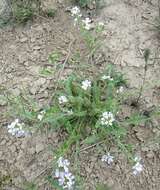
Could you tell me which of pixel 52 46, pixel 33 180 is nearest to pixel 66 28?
pixel 52 46

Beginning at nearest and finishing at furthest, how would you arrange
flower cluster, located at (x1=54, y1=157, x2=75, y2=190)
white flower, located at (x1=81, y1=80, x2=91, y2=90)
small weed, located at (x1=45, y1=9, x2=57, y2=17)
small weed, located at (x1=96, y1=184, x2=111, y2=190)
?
flower cluster, located at (x1=54, y1=157, x2=75, y2=190), small weed, located at (x1=96, y1=184, x2=111, y2=190), white flower, located at (x1=81, y1=80, x2=91, y2=90), small weed, located at (x1=45, y1=9, x2=57, y2=17)

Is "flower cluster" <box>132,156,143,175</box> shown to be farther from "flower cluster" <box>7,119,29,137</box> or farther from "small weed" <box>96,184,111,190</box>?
"flower cluster" <box>7,119,29,137</box>

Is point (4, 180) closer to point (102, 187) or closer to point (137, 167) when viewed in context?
point (102, 187)

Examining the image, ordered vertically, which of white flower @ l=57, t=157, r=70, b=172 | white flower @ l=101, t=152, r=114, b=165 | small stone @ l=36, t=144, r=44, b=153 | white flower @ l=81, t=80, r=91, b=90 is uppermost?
white flower @ l=81, t=80, r=91, b=90

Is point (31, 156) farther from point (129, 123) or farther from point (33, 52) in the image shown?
point (33, 52)

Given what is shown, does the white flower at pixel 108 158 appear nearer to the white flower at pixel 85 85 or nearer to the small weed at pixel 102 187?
the small weed at pixel 102 187

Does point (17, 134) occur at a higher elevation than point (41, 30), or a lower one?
lower

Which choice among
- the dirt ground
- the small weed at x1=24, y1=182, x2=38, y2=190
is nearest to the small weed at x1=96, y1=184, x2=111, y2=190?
the dirt ground
